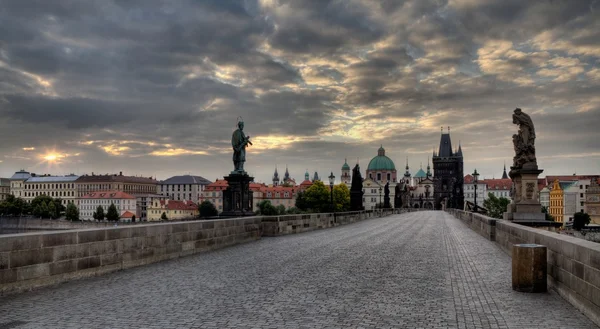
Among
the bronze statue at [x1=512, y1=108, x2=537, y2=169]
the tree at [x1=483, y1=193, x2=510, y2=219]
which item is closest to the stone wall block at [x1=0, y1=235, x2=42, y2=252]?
the bronze statue at [x1=512, y1=108, x2=537, y2=169]

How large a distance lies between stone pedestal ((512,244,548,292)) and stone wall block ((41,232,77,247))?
7994mm

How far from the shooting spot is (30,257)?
352 inches

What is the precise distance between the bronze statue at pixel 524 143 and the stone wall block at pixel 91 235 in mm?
18992

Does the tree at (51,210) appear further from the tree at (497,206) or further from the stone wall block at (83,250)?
the stone wall block at (83,250)

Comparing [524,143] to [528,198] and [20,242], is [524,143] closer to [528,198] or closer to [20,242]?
[528,198]

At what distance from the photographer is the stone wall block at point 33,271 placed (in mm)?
8703

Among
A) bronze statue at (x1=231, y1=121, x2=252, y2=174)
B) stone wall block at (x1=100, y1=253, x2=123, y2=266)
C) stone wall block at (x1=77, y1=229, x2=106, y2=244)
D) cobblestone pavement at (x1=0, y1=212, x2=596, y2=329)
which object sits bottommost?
cobblestone pavement at (x1=0, y1=212, x2=596, y2=329)

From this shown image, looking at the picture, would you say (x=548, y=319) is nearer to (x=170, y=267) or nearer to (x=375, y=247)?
(x=170, y=267)

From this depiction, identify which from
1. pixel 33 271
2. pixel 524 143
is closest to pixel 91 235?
pixel 33 271

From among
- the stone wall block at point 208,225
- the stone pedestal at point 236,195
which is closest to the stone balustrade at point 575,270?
the stone wall block at point 208,225

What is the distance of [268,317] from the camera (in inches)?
272

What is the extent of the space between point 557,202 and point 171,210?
118 metres

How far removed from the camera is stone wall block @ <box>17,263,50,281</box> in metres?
8.70

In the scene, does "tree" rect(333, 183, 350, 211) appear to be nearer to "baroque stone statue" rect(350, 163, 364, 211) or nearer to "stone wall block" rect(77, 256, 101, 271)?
"baroque stone statue" rect(350, 163, 364, 211)
